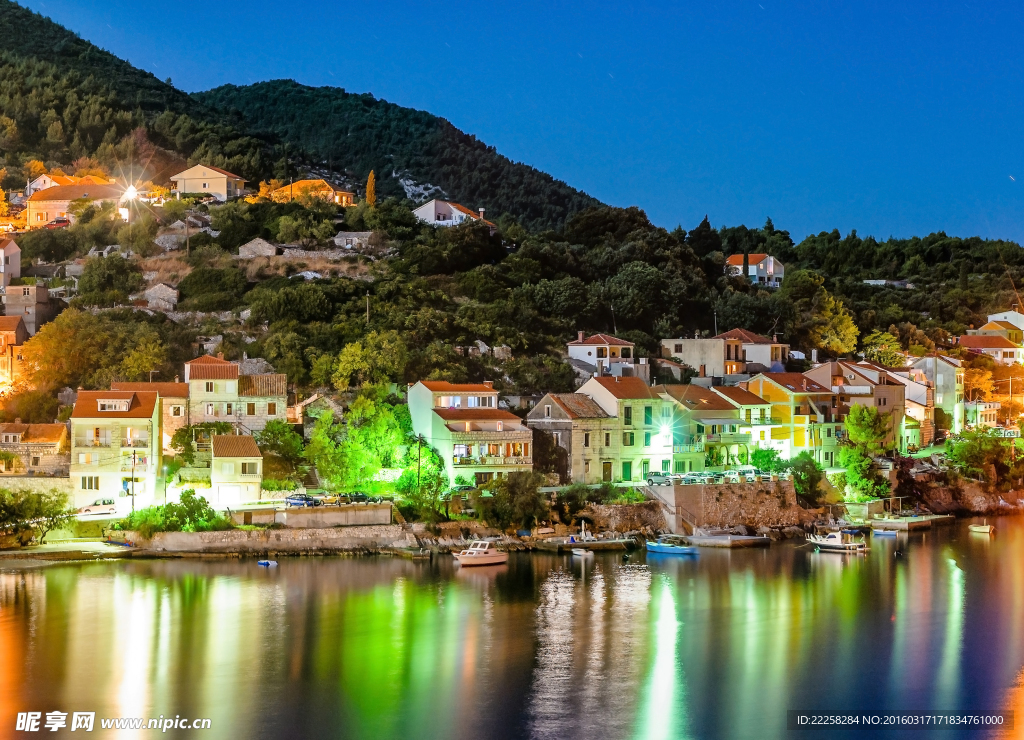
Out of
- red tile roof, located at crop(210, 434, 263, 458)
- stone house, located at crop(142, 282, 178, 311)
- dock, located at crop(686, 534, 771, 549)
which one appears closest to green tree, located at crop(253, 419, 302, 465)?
red tile roof, located at crop(210, 434, 263, 458)

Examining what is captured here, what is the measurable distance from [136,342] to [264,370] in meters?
4.13

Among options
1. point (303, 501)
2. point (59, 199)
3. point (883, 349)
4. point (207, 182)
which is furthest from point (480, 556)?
point (207, 182)

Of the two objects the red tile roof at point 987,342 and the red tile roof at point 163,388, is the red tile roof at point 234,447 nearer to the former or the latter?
the red tile roof at point 163,388

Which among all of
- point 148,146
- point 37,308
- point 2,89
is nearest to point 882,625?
point 37,308

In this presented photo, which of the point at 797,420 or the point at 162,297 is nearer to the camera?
the point at 797,420

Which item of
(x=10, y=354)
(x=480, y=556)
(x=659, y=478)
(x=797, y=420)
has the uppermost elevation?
(x=10, y=354)

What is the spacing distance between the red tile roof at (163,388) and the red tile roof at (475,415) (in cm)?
639

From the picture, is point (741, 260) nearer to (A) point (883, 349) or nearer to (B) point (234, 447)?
(A) point (883, 349)

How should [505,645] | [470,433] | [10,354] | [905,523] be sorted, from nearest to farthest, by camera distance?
[505,645] < [470,433] < [905,523] < [10,354]

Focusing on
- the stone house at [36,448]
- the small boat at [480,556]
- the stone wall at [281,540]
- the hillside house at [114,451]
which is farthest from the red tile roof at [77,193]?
the small boat at [480,556]

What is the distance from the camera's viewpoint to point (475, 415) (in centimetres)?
3084

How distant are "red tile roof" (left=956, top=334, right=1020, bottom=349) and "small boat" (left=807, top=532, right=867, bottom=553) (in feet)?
76.6

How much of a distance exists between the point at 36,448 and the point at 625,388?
15012mm

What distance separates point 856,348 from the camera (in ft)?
167
